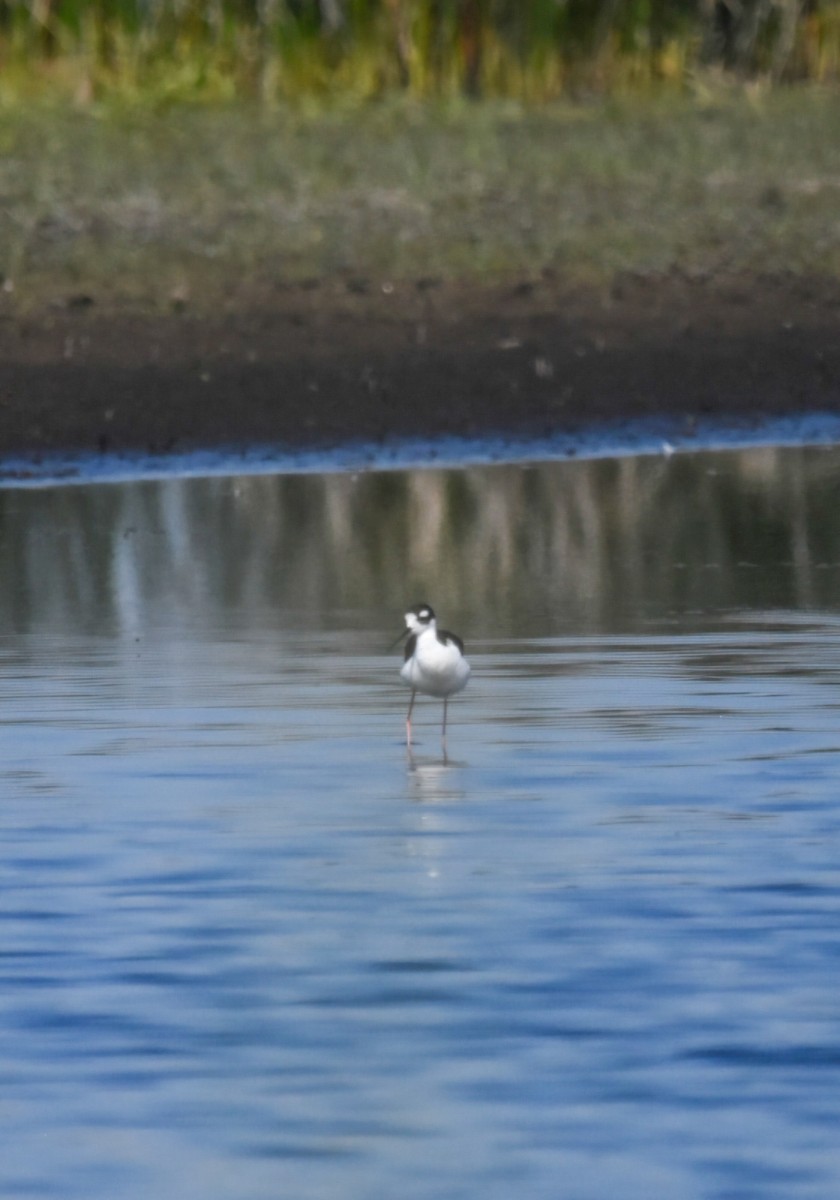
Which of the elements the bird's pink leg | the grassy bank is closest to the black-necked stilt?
the bird's pink leg

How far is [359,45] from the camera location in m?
22.9

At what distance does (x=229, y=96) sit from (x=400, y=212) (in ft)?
9.32

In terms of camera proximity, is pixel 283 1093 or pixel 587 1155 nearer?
pixel 587 1155

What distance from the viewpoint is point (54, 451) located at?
16.3 meters

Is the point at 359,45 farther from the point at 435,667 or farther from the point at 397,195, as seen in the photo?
the point at 435,667

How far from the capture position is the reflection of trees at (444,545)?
12.1 m

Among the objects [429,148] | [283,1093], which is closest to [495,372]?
[429,148]

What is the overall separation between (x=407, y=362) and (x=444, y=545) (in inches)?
163

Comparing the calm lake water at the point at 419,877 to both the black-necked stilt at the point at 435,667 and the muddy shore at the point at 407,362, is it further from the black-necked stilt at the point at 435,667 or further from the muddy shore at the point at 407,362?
the muddy shore at the point at 407,362

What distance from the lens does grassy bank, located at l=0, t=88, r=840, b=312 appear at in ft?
62.3

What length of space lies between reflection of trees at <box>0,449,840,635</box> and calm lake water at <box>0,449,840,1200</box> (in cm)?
4

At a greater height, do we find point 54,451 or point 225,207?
point 225,207

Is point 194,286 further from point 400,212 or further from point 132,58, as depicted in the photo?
point 132,58

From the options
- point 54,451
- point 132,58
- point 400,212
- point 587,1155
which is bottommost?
point 587,1155
